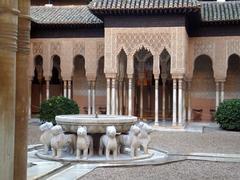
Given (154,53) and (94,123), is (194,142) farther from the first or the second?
(154,53)

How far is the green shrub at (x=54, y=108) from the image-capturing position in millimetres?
20406

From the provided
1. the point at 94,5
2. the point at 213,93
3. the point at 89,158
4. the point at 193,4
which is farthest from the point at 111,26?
the point at 89,158

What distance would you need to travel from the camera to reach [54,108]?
806 inches

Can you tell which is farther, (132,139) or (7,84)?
(132,139)

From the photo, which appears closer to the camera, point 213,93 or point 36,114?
point 213,93

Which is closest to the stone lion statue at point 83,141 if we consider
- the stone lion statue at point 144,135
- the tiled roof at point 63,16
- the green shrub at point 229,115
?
the stone lion statue at point 144,135

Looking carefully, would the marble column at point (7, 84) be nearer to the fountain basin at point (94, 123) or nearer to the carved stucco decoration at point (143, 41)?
the fountain basin at point (94, 123)

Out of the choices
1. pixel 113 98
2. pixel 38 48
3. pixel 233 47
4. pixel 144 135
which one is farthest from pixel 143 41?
pixel 144 135

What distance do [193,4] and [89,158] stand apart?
11.3 m

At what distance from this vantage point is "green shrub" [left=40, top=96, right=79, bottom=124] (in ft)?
66.9

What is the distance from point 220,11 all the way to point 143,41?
517 cm

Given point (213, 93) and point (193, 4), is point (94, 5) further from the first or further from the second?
point (213, 93)

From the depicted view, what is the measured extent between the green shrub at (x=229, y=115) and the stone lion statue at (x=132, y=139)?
1023 cm

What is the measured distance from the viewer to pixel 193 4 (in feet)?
63.6
